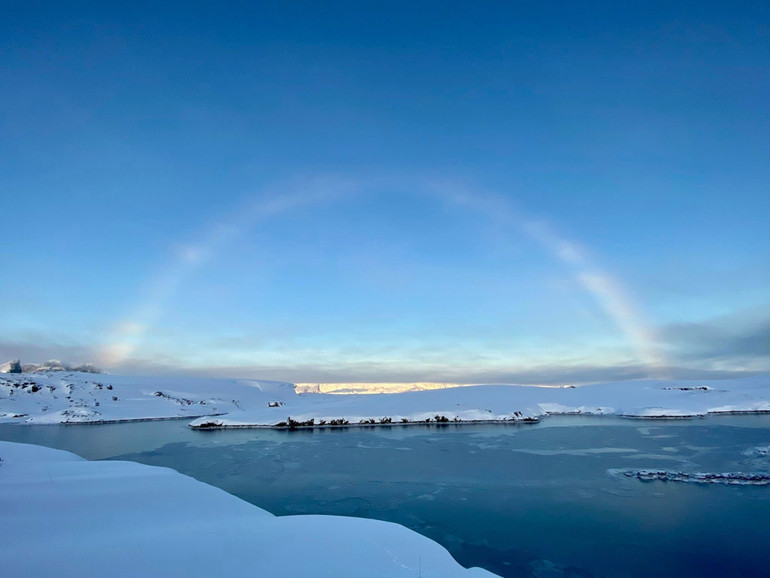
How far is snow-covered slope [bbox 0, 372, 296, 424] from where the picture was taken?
141ft

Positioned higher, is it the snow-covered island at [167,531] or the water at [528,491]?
the snow-covered island at [167,531]

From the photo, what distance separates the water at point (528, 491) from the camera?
27.7 ft

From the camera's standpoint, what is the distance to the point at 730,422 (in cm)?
3111

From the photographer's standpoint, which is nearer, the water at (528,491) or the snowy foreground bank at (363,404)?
the water at (528,491)

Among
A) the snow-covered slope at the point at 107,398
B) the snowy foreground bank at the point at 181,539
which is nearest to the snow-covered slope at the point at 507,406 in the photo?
the snow-covered slope at the point at 107,398

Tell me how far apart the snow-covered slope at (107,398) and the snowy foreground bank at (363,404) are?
0.32ft

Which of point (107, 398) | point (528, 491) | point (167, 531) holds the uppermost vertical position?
point (107, 398)

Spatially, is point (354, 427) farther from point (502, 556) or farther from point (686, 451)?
point (502, 556)

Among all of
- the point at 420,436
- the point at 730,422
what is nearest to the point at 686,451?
the point at 420,436

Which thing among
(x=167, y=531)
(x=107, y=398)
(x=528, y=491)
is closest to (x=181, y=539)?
(x=167, y=531)

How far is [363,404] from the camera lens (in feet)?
139

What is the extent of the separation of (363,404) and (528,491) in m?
30.6

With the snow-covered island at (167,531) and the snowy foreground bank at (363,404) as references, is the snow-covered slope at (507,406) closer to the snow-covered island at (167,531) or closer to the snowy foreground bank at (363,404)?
the snowy foreground bank at (363,404)

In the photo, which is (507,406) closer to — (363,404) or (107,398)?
(363,404)
